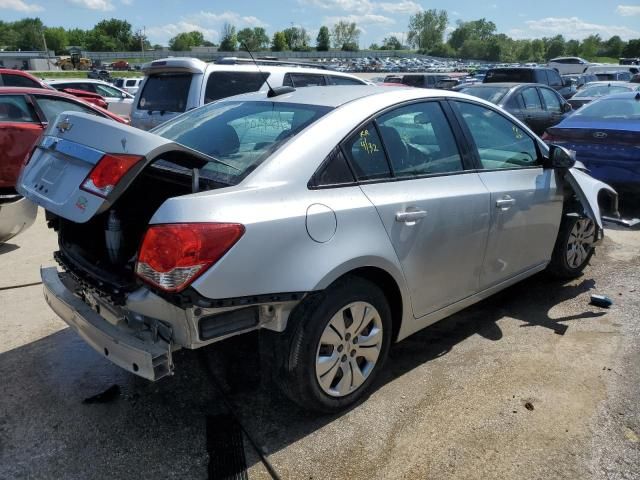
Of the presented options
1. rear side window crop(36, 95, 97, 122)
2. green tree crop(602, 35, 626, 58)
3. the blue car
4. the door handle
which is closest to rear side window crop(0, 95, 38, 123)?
rear side window crop(36, 95, 97, 122)

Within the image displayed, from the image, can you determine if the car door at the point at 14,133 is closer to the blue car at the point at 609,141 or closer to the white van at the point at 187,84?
the white van at the point at 187,84

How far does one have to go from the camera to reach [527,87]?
36.3 feet

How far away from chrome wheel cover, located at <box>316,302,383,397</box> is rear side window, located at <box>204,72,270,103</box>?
4.80 meters

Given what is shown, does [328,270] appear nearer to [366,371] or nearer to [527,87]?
[366,371]

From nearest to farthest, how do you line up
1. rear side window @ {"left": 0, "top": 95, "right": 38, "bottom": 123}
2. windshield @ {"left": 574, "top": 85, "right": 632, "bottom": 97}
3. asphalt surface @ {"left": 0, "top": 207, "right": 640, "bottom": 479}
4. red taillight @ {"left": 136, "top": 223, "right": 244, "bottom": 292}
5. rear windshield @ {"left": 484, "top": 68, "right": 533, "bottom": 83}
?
1. red taillight @ {"left": 136, "top": 223, "right": 244, "bottom": 292}
2. asphalt surface @ {"left": 0, "top": 207, "right": 640, "bottom": 479}
3. rear side window @ {"left": 0, "top": 95, "right": 38, "bottom": 123}
4. windshield @ {"left": 574, "top": 85, "right": 632, "bottom": 97}
5. rear windshield @ {"left": 484, "top": 68, "right": 533, "bottom": 83}

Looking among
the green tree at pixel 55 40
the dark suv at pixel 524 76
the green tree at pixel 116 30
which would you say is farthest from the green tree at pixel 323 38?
the dark suv at pixel 524 76

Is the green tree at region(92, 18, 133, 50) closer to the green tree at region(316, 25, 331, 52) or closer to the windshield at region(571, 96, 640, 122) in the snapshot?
the green tree at region(316, 25, 331, 52)

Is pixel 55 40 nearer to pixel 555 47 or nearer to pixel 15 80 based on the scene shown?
pixel 555 47

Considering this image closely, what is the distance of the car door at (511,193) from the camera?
3.60 meters

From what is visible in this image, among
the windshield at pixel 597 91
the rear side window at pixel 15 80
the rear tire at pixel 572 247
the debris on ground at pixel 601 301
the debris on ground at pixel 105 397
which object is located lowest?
the debris on ground at pixel 601 301

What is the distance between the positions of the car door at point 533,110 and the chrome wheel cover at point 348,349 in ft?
30.1

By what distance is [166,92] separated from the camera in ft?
24.5

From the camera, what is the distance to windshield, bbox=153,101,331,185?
2.75m

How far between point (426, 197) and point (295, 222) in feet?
3.12
